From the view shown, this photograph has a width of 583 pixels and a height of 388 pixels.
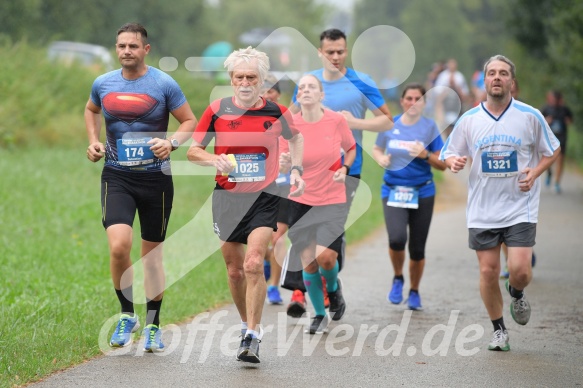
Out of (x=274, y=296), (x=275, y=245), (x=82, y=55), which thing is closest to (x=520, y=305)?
(x=275, y=245)

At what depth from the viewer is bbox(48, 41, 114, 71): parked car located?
1057 inches

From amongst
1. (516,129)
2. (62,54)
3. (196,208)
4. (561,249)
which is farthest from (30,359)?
(62,54)

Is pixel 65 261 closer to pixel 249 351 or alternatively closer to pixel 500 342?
pixel 249 351

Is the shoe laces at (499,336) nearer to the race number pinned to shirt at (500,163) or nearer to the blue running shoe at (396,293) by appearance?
the race number pinned to shirt at (500,163)

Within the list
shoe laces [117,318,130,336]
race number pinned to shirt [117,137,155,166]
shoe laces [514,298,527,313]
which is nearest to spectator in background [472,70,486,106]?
shoe laces [514,298,527,313]

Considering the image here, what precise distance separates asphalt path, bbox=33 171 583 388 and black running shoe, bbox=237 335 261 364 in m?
0.08

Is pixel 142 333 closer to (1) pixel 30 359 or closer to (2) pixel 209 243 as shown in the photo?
(1) pixel 30 359

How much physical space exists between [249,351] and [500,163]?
2.46 m

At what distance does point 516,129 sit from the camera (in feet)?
26.6

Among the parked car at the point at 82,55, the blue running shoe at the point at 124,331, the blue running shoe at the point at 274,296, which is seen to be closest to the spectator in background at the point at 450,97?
the parked car at the point at 82,55

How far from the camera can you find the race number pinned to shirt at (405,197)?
1017 cm

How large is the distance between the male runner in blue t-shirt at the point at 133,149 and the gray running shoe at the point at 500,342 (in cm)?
250

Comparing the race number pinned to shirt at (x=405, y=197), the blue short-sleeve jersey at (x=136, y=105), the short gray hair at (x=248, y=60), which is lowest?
the race number pinned to shirt at (x=405, y=197)

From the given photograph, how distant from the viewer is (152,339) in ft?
25.6
